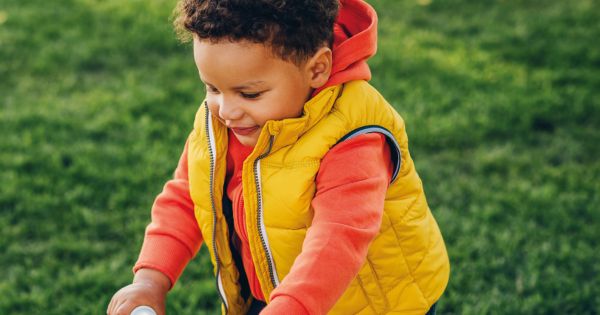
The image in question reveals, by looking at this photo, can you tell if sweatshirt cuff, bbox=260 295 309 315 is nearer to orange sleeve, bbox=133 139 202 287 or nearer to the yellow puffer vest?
the yellow puffer vest

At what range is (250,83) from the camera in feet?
5.84

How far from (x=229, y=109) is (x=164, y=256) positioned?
0.51 meters

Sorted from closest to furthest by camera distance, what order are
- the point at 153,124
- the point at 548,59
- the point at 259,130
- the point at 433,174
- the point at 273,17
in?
the point at 273,17 < the point at 259,130 < the point at 433,174 < the point at 153,124 < the point at 548,59

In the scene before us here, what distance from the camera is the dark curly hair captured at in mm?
1739

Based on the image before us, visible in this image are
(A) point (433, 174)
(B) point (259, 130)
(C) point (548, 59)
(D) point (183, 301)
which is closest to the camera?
(B) point (259, 130)

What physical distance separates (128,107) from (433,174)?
6.12 feet

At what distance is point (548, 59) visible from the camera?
17.0 ft

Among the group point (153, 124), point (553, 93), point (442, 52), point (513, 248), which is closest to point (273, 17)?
point (513, 248)

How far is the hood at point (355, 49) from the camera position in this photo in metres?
1.91

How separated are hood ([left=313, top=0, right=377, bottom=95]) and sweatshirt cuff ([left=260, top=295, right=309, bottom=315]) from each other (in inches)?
21.3

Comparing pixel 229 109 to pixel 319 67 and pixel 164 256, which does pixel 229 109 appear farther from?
pixel 164 256

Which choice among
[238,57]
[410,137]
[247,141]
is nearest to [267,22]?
[238,57]

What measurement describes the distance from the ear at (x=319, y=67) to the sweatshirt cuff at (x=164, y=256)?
61cm

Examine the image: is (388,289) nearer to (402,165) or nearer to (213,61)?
(402,165)
